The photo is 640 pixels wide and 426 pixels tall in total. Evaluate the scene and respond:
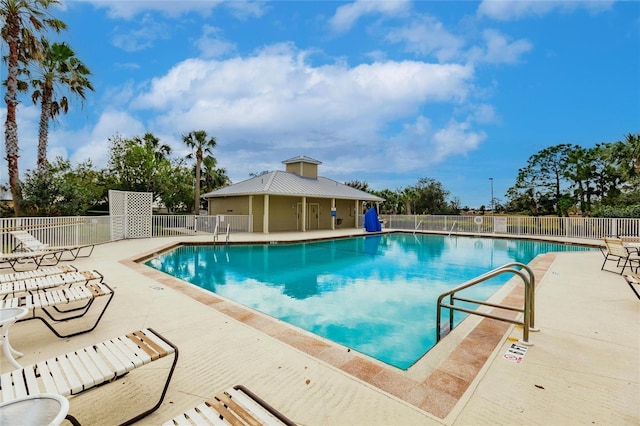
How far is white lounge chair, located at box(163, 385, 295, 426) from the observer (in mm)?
1564

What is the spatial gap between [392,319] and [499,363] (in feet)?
8.20

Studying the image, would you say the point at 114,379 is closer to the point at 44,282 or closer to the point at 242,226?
the point at 44,282

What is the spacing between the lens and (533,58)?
1452cm

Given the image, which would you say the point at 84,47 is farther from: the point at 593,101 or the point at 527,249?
the point at 593,101

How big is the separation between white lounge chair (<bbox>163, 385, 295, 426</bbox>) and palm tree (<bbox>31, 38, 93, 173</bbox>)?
19.9m

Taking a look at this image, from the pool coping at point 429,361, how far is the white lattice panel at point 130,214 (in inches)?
429

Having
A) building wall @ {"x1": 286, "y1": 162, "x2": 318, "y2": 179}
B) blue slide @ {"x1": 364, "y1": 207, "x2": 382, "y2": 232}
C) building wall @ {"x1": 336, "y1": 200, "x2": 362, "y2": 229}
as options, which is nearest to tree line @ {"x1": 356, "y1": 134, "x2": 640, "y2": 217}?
building wall @ {"x1": 336, "y1": 200, "x2": 362, "y2": 229}

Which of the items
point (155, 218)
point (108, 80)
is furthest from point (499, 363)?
point (108, 80)

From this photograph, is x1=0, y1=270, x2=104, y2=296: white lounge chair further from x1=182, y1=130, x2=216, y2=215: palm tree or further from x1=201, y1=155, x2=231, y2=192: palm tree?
x1=201, y1=155, x2=231, y2=192: palm tree

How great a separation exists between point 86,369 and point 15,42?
1883 centimetres

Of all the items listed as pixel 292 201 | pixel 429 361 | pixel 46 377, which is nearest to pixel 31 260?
pixel 46 377

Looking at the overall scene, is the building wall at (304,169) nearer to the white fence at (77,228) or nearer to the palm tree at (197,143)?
the palm tree at (197,143)

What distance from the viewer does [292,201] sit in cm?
2022

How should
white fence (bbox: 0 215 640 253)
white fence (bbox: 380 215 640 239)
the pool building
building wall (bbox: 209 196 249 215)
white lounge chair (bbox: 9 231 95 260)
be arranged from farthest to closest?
building wall (bbox: 209 196 249 215) < the pool building < white fence (bbox: 380 215 640 239) < white fence (bbox: 0 215 640 253) < white lounge chair (bbox: 9 231 95 260)
